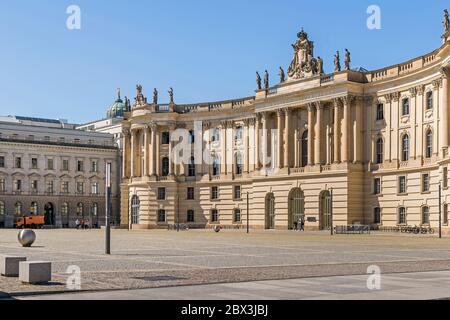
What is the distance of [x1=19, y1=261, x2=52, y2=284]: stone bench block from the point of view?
21.8 m

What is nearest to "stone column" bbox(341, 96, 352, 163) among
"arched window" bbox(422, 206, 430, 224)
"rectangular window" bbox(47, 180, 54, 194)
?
"arched window" bbox(422, 206, 430, 224)

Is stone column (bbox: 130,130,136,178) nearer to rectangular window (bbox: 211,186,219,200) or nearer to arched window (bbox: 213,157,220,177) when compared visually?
arched window (bbox: 213,157,220,177)

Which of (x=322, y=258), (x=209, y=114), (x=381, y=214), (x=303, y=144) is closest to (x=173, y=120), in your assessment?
(x=209, y=114)

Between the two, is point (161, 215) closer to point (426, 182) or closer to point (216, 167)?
point (216, 167)

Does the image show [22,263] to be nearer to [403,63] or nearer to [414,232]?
[414,232]

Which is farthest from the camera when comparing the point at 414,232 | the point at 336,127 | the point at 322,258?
the point at 336,127

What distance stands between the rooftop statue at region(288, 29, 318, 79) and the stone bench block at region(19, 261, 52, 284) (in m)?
77.9

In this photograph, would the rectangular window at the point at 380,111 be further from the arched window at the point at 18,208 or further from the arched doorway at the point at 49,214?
the arched window at the point at 18,208

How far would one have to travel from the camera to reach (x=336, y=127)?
302ft

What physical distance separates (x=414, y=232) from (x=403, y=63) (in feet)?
66.1

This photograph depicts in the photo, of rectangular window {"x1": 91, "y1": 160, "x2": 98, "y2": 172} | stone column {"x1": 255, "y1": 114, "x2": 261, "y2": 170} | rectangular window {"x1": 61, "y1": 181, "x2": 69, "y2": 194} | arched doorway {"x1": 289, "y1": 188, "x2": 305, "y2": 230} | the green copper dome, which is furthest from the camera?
the green copper dome

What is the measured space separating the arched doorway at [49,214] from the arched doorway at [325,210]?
232 ft

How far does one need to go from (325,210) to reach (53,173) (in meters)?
72.3

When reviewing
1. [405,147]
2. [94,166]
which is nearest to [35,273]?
[405,147]
